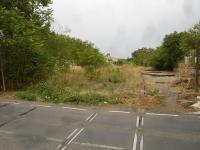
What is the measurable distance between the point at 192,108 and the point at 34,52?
785cm

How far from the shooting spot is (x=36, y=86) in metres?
16.1

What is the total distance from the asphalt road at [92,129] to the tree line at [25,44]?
3.90 meters

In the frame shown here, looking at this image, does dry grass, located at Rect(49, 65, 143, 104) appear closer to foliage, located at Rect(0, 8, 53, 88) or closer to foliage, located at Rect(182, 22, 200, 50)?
foliage, located at Rect(0, 8, 53, 88)

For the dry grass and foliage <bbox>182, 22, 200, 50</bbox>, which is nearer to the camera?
the dry grass

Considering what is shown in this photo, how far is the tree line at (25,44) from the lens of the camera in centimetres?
1556

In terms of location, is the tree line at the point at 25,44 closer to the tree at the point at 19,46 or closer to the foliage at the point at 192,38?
the tree at the point at 19,46

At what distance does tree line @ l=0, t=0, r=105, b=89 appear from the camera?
51.1 ft

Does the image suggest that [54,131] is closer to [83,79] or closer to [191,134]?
[191,134]

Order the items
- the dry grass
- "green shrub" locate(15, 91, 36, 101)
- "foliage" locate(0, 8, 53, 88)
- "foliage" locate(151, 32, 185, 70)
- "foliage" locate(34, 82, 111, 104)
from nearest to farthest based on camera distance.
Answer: "foliage" locate(34, 82, 111, 104) → "green shrub" locate(15, 91, 36, 101) → the dry grass → "foliage" locate(0, 8, 53, 88) → "foliage" locate(151, 32, 185, 70)

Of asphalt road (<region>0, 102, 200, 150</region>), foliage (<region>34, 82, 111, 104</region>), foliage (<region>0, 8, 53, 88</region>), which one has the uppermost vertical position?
foliage (<region>0, 8, 53, 88</region>)

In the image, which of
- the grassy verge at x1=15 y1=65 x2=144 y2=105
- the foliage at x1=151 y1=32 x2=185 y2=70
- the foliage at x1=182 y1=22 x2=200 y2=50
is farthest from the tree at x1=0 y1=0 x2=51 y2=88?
the foliage at x1=151 y1=32 x2=185 y2=70

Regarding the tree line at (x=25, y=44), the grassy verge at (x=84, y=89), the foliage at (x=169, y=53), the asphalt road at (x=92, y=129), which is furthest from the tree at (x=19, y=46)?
the foliage at (x=169, y=53)

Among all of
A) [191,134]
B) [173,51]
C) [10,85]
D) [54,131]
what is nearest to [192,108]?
[191,134]

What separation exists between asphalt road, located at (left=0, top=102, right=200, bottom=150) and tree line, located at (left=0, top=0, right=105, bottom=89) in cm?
390
